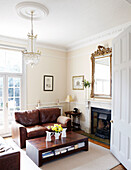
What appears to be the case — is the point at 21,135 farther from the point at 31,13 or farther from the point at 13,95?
the point at 31,13

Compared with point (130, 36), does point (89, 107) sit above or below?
below

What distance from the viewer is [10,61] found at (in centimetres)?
488

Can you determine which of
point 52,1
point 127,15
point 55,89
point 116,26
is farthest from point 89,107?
point 52,1

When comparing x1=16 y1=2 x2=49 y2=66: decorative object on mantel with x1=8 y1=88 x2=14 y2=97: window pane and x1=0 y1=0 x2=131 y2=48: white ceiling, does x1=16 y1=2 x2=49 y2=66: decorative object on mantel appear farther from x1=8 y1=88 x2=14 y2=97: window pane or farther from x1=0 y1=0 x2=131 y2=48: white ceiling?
x1=8 y1=88 x2=14 y2=97: window pane

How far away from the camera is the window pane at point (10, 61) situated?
4721mm

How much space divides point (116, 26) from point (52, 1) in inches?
77.2

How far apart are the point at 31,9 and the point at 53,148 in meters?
2.85

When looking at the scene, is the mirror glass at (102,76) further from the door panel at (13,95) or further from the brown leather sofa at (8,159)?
the brown leather sofa at (8,159)

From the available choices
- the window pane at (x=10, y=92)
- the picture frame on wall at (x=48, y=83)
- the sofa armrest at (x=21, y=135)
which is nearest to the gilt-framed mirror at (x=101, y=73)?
the picture frame on wall at (x=48, y=83)

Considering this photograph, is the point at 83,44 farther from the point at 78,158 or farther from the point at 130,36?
the point at 78,158

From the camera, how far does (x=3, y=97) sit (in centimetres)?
465

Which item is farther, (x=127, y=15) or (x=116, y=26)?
(x=116, y=26)

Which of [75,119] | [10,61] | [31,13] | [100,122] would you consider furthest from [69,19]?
[75,119]

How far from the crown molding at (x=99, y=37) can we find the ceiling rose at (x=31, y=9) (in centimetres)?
192
